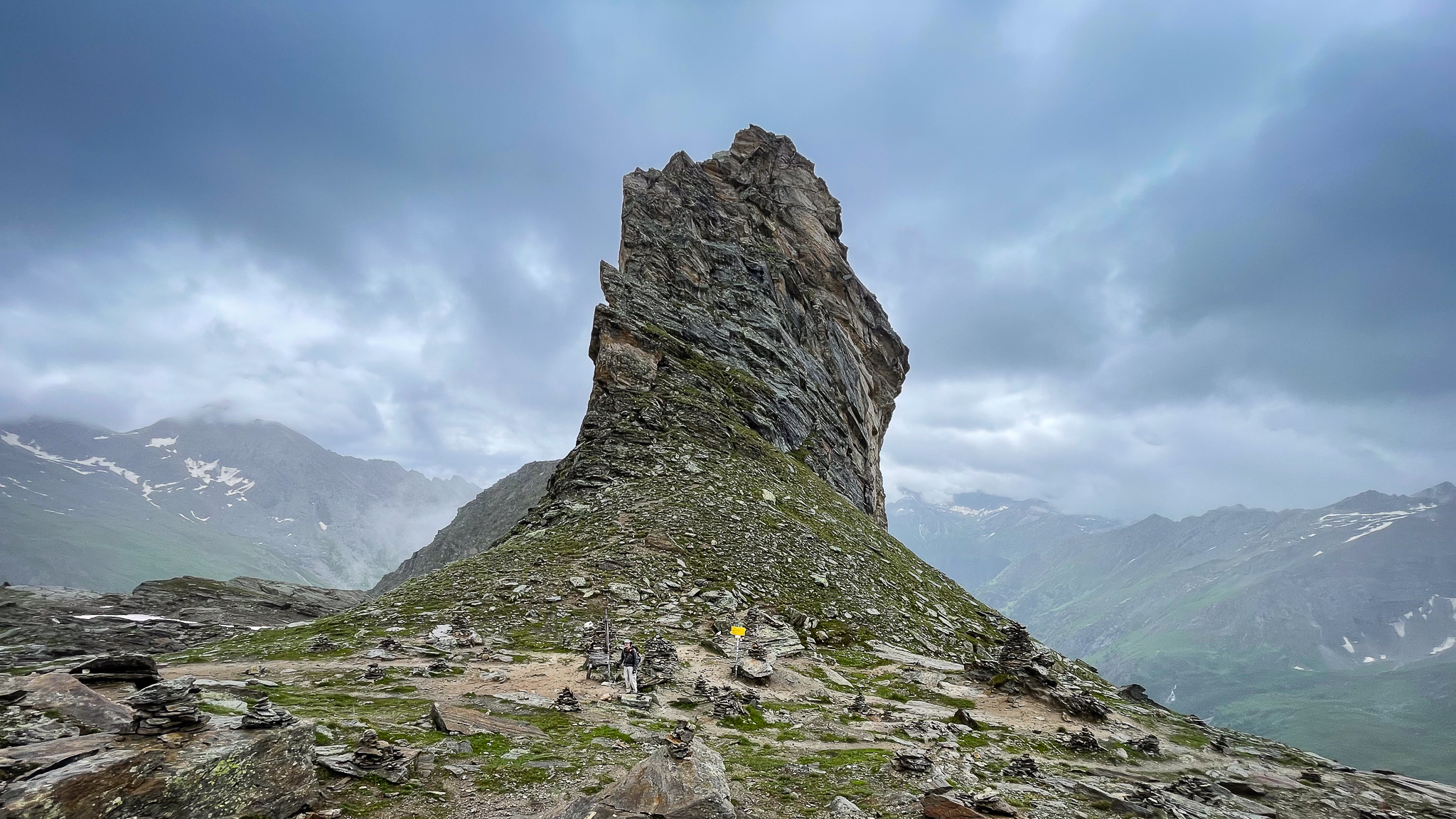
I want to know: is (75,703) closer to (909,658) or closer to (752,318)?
(909,658)

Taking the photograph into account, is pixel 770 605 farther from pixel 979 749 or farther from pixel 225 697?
pixel 225 697

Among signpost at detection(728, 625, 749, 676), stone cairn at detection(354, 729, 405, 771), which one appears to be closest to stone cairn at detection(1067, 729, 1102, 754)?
signpost at detection(728, 625, 749, 676)

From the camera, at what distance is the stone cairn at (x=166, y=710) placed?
34.6ft

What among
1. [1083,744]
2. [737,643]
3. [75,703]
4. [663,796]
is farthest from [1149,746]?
[75,703]

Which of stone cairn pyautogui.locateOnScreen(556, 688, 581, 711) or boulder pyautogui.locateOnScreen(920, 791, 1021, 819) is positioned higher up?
boulder pyautogui.locateOnScreen(920, 791, 1021, 819)

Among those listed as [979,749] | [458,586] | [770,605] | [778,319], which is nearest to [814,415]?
[778,319]

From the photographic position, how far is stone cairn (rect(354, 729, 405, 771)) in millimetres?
12750

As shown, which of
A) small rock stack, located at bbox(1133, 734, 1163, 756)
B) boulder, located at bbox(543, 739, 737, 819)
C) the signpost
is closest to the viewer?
boulder, located at bbox(543, 739, 737, 819)

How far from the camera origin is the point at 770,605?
121ft

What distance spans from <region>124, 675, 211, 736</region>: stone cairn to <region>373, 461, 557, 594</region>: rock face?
338 ft

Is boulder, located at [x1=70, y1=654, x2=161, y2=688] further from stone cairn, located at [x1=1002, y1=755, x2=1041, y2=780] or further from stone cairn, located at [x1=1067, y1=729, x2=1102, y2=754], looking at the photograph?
stone cairn, located at [x1=1067, y1=729, x2=1102, y2=754]

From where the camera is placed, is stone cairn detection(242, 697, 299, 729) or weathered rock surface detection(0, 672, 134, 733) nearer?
weathered rock surface detection(0, 672, 134, 733)

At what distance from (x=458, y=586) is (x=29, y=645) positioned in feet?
86.3

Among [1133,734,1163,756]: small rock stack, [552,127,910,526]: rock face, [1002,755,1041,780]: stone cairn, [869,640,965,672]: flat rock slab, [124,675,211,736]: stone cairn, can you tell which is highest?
[552,127,910,526]: rock face
